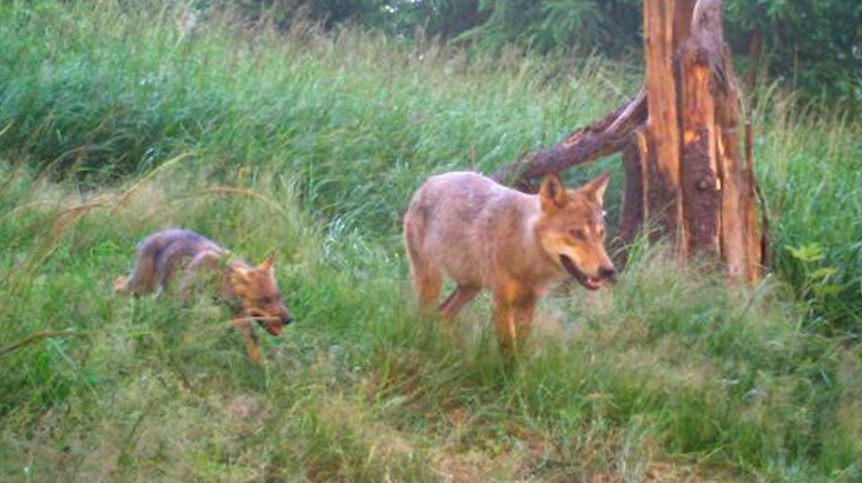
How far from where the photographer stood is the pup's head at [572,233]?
7.47 m

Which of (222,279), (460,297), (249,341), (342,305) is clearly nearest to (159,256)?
(222,279)

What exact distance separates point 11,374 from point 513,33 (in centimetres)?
1442

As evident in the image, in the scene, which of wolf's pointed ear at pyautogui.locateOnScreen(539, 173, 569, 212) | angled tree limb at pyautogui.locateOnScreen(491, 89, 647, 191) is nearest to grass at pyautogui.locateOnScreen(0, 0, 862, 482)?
wolf's pointed ear at pyautogui.locateOnScreen(539, 173, 569, 212)

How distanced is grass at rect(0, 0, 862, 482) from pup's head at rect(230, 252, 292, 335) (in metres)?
0.19

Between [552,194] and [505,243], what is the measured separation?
40cm

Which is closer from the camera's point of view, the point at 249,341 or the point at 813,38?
the point at 249,341

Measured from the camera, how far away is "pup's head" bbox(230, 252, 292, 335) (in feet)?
23.8

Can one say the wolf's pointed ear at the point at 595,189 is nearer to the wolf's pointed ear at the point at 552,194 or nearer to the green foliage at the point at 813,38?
the wolf's pointed ear at the point at 552,194

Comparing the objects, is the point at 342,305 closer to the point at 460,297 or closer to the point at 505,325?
the point at 460,297

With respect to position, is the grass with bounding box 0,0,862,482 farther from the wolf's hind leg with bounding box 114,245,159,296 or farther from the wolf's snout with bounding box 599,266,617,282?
the wolf's snout with bounding box 599,266,617,282

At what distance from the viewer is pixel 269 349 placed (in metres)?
7.53

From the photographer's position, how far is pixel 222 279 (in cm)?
733

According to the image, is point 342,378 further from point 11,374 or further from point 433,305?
point 11,374

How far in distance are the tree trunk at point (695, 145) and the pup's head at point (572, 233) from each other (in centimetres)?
246
